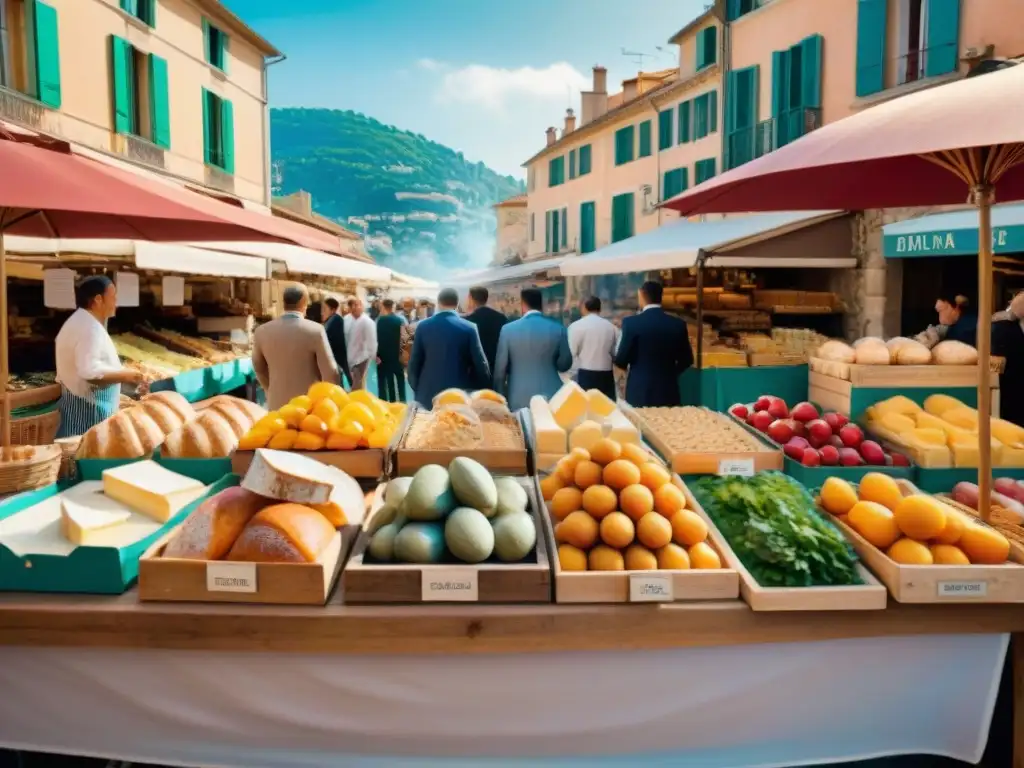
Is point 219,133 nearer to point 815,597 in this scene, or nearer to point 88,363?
point 88,363

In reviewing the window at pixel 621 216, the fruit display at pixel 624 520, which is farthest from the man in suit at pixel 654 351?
the window at pixel 621 216

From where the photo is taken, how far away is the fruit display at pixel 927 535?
7.58 feet

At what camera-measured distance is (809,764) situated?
2.30 metres

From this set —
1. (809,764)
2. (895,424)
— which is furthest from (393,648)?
(895,424)

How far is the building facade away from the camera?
11.0m

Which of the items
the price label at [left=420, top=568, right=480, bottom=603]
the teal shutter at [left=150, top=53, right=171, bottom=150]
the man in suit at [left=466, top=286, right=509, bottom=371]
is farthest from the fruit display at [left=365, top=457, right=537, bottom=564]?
the teal shutter at [left=150, top=53, right=171, bottom=150]

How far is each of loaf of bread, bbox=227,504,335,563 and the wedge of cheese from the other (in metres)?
0.51

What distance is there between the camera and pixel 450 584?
7.22ft

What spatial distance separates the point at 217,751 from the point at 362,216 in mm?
101809

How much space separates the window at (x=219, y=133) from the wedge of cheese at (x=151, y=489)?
49.8ft

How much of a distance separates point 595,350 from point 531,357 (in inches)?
42.7

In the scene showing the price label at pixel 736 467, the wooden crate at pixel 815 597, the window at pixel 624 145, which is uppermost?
the window at pixel 624 145

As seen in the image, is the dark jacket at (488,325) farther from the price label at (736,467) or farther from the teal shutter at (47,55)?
the teal shutter at (47,55)

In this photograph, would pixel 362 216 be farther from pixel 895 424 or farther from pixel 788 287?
pixel 895 424
